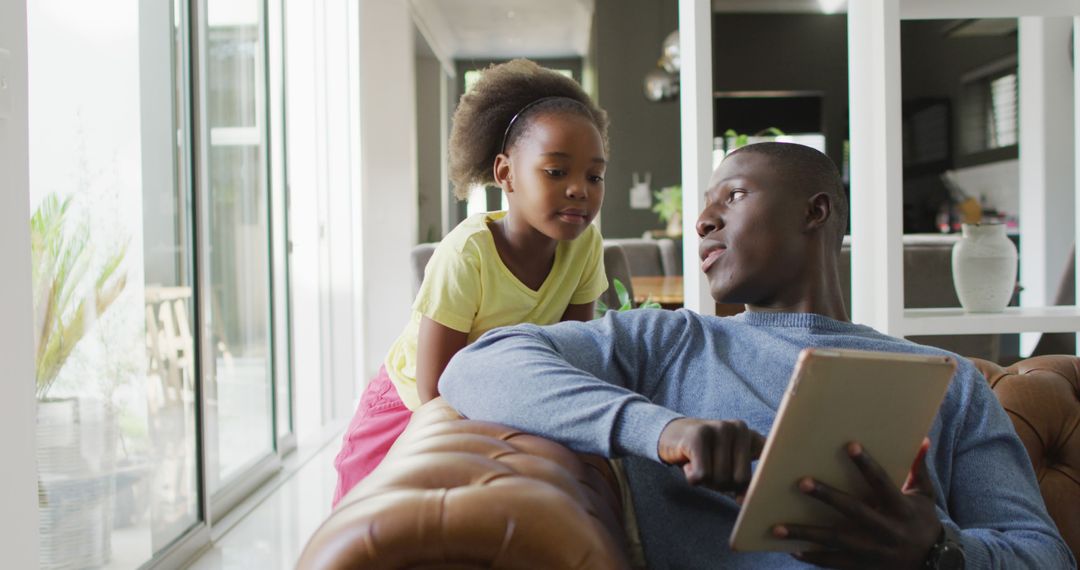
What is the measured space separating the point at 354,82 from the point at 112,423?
3.65 m

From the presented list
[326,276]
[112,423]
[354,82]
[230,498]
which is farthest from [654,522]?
[354,82]

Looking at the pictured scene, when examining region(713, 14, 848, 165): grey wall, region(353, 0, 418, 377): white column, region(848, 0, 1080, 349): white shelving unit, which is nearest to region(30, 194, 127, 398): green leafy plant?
region(848, 0, 1080, 349): white shelving unit

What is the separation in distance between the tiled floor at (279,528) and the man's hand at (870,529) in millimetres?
2026

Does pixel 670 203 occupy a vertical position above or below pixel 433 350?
above

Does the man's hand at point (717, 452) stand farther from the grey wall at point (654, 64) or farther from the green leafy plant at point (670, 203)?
the grey wall at point (654, 64)

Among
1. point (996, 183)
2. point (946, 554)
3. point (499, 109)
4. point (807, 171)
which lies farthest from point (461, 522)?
point (996, 183)

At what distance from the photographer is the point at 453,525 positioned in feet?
2.39

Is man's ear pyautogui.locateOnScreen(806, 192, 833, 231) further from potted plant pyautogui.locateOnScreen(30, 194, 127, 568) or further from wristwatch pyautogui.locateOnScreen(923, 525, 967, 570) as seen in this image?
potted plant pyautogui.locateOnScreen(30, 194, 127, 568)

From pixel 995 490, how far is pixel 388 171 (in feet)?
20.6

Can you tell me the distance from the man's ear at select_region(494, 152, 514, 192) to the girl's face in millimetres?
97

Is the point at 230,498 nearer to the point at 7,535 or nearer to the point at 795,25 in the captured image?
the point at 7,535

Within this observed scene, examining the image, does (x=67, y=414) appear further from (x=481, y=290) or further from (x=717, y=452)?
(x=717, y=452)

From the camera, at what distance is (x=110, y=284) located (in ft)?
7.36

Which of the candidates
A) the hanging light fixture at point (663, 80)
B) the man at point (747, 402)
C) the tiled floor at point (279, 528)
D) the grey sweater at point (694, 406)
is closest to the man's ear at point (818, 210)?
the man at point (747, 402)
